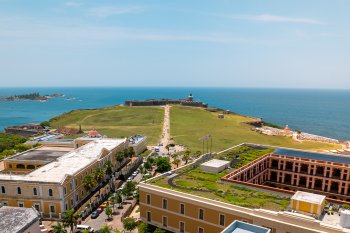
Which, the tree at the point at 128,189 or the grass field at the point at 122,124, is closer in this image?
the tree at the point at 128,189

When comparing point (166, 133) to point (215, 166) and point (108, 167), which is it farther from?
point (215, 166)

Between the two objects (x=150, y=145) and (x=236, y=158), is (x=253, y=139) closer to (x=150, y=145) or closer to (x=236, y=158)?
(x=150, y=145)

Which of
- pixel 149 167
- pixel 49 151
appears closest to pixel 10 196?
pixel 49 151

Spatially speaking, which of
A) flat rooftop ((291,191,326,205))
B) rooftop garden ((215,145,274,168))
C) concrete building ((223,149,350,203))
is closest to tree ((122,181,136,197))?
rooftop garden ((215,145,274,168))

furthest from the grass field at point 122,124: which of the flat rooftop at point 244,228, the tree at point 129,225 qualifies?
the flat rooftop at point 244,228

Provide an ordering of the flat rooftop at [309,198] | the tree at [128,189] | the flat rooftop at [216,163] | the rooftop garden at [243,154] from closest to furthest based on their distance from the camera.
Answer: the flat rooftop at [309,198] < the flat rooftop at [216,163] < the tree at [128,189] < the rooftop garden at [243,154]

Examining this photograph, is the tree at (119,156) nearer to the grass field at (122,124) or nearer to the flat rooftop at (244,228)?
the grass field at (122,124)

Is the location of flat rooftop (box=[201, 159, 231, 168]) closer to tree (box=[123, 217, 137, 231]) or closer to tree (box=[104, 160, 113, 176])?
tree (box=[123, 217, 137, 231])
